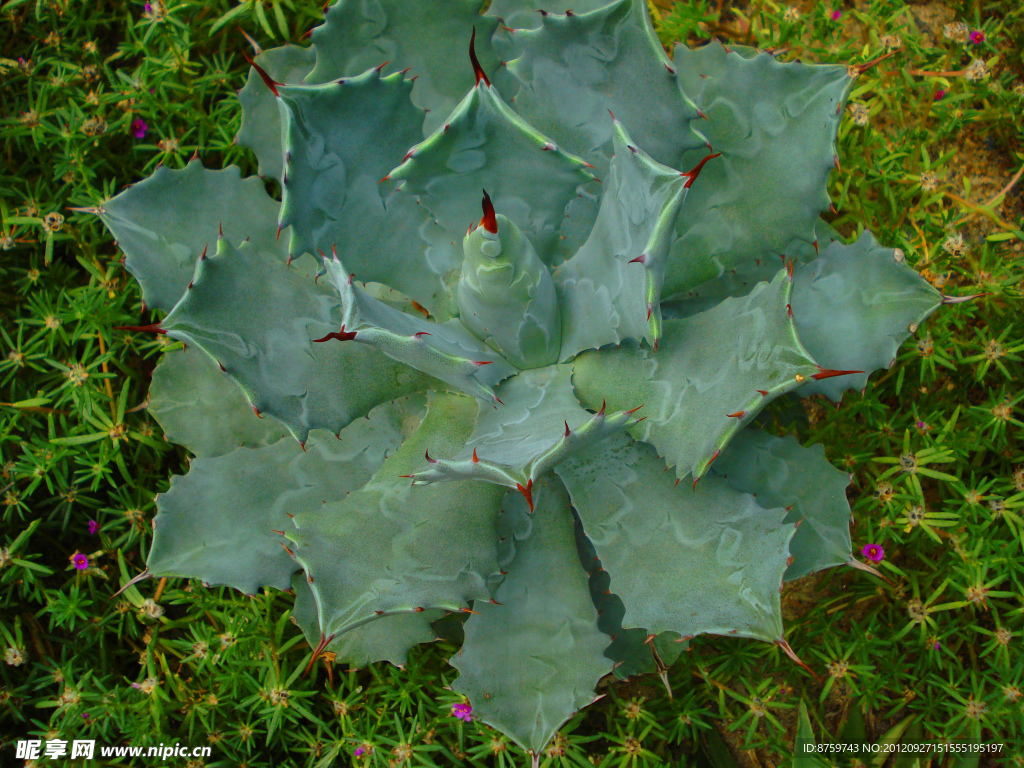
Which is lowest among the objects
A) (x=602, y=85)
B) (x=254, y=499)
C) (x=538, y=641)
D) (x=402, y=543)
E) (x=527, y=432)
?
(x=538, y=641)

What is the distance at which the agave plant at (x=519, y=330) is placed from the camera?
1238mm

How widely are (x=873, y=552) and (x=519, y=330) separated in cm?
99

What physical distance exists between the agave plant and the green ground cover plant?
273 millimetres

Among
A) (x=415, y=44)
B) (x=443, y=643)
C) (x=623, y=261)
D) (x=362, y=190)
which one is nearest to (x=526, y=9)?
(x=415, y=44)

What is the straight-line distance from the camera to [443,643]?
1.72 meters

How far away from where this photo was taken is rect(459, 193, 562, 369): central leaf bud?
49.7 inches

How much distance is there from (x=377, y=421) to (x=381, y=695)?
73 centimetres

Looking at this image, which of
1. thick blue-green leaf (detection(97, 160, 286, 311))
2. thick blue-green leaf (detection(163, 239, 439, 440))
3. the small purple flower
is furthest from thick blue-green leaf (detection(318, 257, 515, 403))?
the small purple flower

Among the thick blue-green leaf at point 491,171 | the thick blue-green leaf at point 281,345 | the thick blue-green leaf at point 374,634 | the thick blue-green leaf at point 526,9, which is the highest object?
the thick blue-green leaf at point 526,9

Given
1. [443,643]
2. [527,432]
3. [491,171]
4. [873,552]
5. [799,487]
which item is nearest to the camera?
[527,432]

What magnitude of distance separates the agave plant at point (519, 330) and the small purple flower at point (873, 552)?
0.25 m

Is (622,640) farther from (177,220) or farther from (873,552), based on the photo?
(177,220)

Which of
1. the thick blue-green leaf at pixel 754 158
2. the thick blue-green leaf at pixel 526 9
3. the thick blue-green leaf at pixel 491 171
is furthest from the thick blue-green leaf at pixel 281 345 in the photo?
the thick blue-green leaf at pixel 526 9

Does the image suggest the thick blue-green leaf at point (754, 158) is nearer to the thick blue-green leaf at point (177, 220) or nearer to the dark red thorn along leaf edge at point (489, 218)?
the dark red thorn along leaf edge at point (489, 218)
